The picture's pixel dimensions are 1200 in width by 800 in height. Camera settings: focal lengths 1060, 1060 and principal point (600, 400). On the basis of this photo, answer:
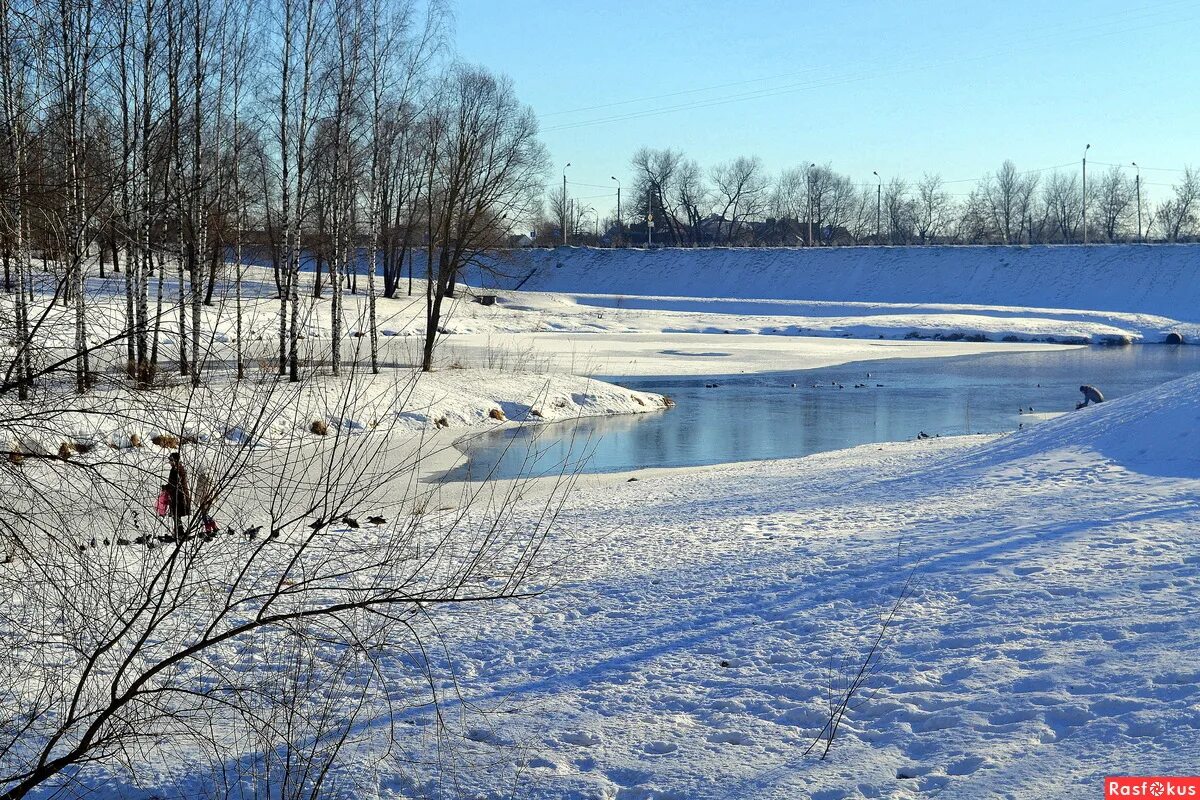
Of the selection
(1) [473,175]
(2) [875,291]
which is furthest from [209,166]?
(2) [875,291]

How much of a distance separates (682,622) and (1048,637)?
2302 millimetres

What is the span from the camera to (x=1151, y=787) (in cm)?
439

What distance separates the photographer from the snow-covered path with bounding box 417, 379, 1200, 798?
4.90 m

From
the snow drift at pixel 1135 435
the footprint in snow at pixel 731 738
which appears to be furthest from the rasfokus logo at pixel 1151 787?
the snow drift at pixel 1135 435

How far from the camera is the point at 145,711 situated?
4.89 metres

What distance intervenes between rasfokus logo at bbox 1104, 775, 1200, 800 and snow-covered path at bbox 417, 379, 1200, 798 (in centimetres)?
8

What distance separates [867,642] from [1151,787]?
2.19 metres

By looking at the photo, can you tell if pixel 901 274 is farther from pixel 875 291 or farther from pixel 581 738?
pixel 581 738

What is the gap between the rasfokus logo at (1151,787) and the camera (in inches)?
171

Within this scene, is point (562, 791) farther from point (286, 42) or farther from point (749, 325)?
point (749, 325)

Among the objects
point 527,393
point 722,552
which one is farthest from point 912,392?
point 722,552

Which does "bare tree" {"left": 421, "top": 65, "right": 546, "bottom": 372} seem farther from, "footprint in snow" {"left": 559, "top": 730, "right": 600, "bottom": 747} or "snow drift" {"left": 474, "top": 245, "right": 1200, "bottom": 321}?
"snow drift" {"left": 474, "top": 245, "right": 1200, "bottom": 321}

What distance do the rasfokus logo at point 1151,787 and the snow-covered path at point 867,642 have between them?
0.08m

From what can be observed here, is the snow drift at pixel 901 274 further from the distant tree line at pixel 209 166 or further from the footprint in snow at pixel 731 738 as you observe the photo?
the footprint in snow at pixel 731 738
